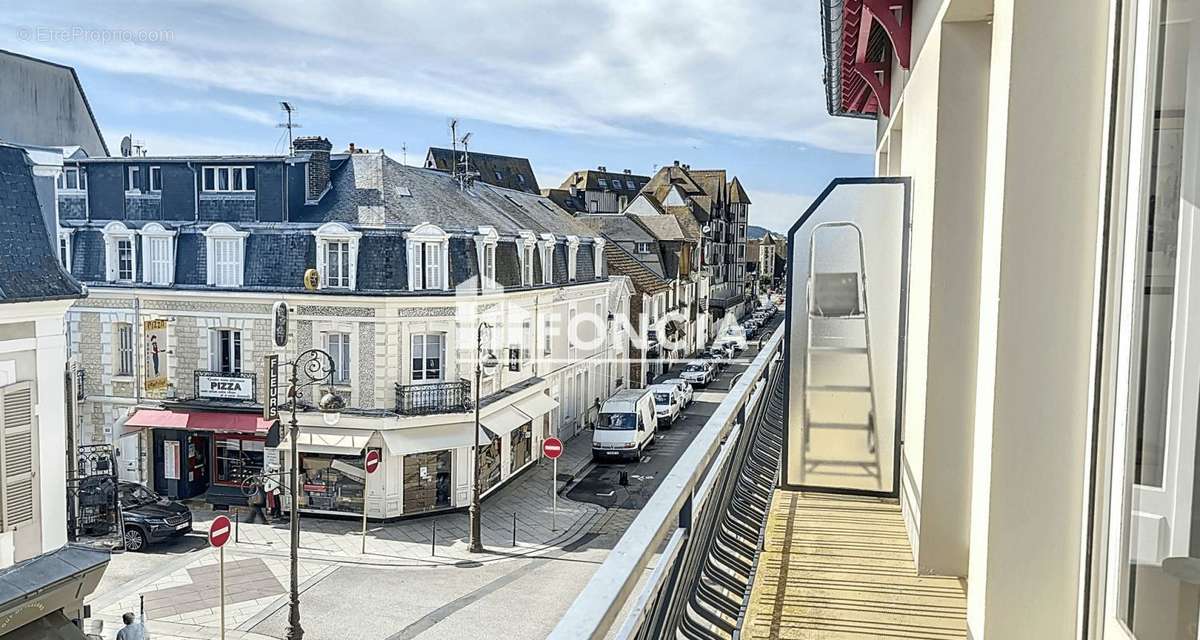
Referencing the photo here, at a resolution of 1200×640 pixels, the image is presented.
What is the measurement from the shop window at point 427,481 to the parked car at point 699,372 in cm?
678

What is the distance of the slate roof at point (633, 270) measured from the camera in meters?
13.2

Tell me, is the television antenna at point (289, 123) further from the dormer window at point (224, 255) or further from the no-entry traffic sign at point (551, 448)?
the no-entry traffic sign at point (551, 448)

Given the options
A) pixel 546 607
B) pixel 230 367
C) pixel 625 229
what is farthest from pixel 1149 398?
pixel 625 229

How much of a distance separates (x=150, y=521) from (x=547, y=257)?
4748 millimetres

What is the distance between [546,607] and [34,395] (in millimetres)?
3578

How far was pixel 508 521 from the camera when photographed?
309 inches

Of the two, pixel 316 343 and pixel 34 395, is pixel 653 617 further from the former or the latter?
pixel 316 343

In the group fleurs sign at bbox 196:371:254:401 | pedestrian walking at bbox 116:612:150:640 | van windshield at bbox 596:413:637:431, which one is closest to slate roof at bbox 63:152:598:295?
fleurs sign at bbox 196:371:254:401

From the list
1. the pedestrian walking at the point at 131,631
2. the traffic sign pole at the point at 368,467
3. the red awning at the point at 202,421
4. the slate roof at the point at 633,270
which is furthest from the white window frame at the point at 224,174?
the slate roof at the point at 633,270

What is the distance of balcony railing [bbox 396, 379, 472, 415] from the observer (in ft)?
25.7

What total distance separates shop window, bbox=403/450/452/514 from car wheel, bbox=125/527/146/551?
213cm

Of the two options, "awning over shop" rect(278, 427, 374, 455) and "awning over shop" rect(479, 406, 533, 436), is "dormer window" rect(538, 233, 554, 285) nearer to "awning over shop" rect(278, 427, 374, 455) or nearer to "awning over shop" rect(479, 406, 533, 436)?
"awning over shop" rect(479, 406, 533, 436)

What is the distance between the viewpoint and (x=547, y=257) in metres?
9.91

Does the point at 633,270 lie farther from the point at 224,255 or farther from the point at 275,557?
the point at 275,557
